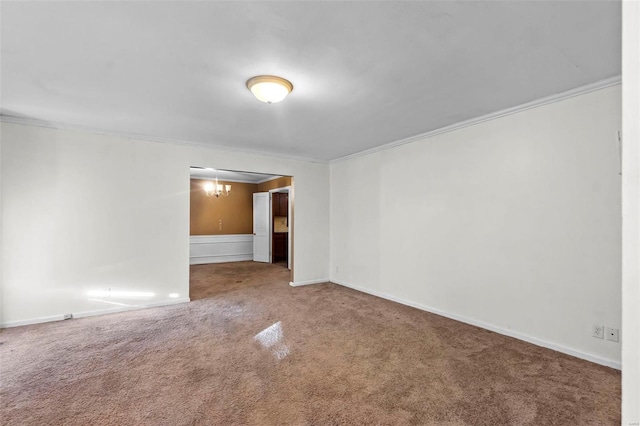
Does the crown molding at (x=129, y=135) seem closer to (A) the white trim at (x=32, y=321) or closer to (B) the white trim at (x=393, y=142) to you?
(B) the white trim at (x=393, y=142)

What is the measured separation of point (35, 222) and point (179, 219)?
1652 millimetres

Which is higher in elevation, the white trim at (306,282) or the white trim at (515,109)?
the white trim at (515,109)

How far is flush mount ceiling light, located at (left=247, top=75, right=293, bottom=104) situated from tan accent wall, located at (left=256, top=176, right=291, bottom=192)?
14.6ft

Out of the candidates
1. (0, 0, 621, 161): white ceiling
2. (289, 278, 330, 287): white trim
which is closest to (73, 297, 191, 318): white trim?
(289, 278, 330, 287): white trim

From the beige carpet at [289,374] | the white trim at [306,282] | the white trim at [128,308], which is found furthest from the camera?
the white trim at [306,282]

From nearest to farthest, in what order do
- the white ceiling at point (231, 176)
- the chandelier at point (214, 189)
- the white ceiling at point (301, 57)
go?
the white ceiling at point (301, 57)
the white ceiling at point (231, 176)
the chandelier at point (214, 189)

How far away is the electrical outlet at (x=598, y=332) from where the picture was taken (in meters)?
2.70

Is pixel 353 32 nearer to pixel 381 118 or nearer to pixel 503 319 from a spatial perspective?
pixel 381 118

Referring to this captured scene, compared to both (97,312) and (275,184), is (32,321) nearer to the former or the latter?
A: (97,312)

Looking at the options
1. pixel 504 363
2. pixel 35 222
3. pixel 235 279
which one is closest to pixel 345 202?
pixel 235 279

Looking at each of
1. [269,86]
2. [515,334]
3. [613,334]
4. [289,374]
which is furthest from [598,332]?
[269,86]

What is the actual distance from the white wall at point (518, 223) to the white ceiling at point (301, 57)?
421 mm

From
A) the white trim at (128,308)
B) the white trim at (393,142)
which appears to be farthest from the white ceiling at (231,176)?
the white trim at (128,308)

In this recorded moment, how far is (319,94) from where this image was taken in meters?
2.97
